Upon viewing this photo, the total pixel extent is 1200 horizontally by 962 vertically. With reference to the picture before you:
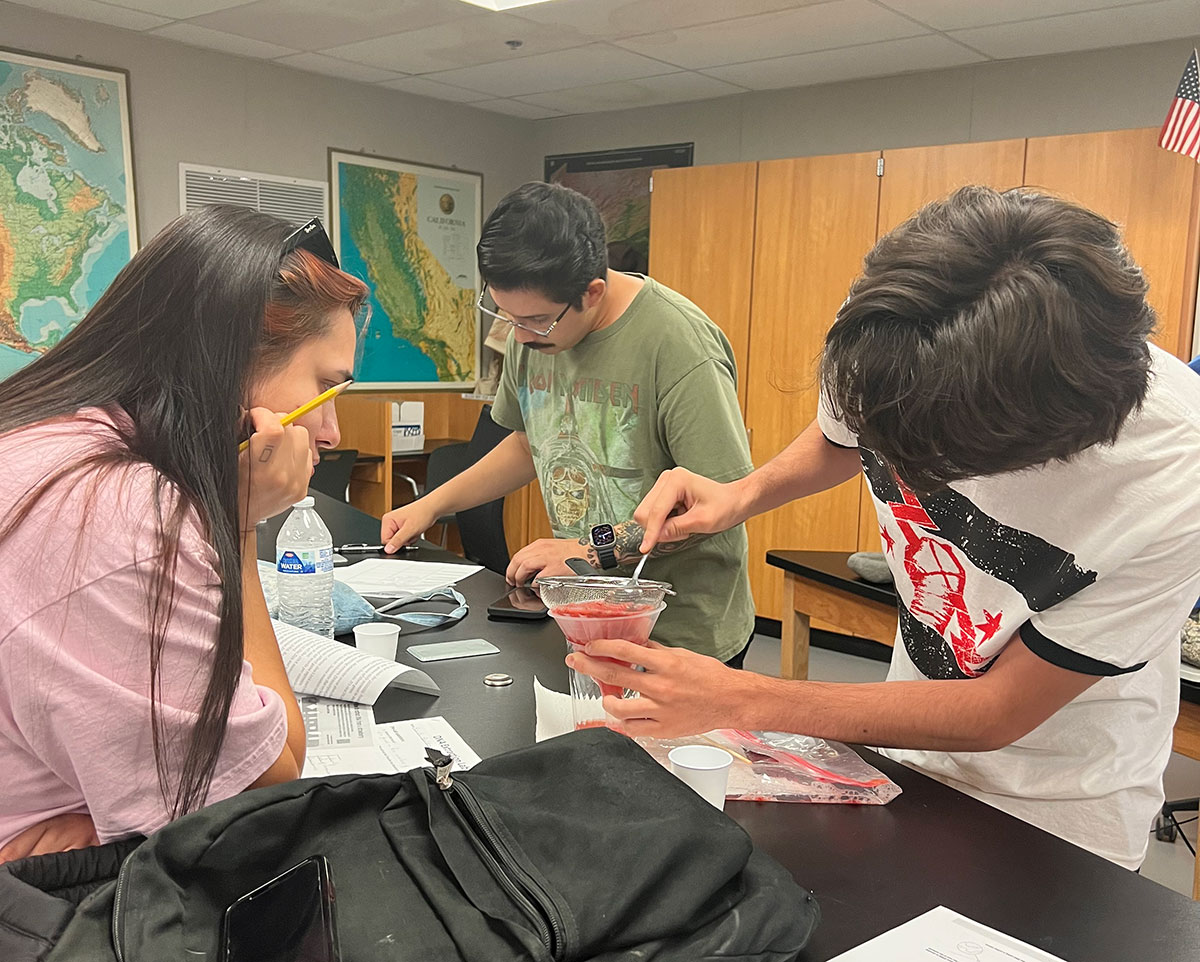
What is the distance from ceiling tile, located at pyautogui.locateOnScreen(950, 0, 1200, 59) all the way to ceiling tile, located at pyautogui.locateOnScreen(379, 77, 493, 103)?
8.94 feet

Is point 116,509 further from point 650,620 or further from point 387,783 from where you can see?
point 650,620

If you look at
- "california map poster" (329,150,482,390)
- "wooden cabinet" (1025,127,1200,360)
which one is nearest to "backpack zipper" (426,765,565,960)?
"wooden cabinet" (1025,127,1200,360)

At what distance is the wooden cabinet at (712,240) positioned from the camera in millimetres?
4965

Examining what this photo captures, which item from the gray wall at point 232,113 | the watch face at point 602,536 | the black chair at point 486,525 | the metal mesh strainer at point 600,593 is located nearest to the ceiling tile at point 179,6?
the gray wall at point 232,113

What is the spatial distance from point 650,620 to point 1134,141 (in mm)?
3622

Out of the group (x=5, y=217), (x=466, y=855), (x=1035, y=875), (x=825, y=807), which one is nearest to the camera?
(x=466, y=855)

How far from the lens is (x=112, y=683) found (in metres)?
0.90

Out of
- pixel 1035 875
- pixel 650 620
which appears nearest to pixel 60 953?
pixel 650 620

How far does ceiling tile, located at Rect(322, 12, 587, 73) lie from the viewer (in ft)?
14.6

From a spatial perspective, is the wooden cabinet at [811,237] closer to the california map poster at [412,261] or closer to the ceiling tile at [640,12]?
the ceiling tile at [640,12]

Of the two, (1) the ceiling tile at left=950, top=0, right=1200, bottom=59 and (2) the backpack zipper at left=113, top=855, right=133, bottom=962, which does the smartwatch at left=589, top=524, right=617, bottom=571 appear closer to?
(2) the backpack zipper at left=113, top=855, right=133, bottom=962

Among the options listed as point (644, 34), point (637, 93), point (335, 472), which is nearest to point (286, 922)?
point (644, 34)

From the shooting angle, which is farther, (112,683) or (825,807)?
(825,807)

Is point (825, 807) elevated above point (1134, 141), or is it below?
below
